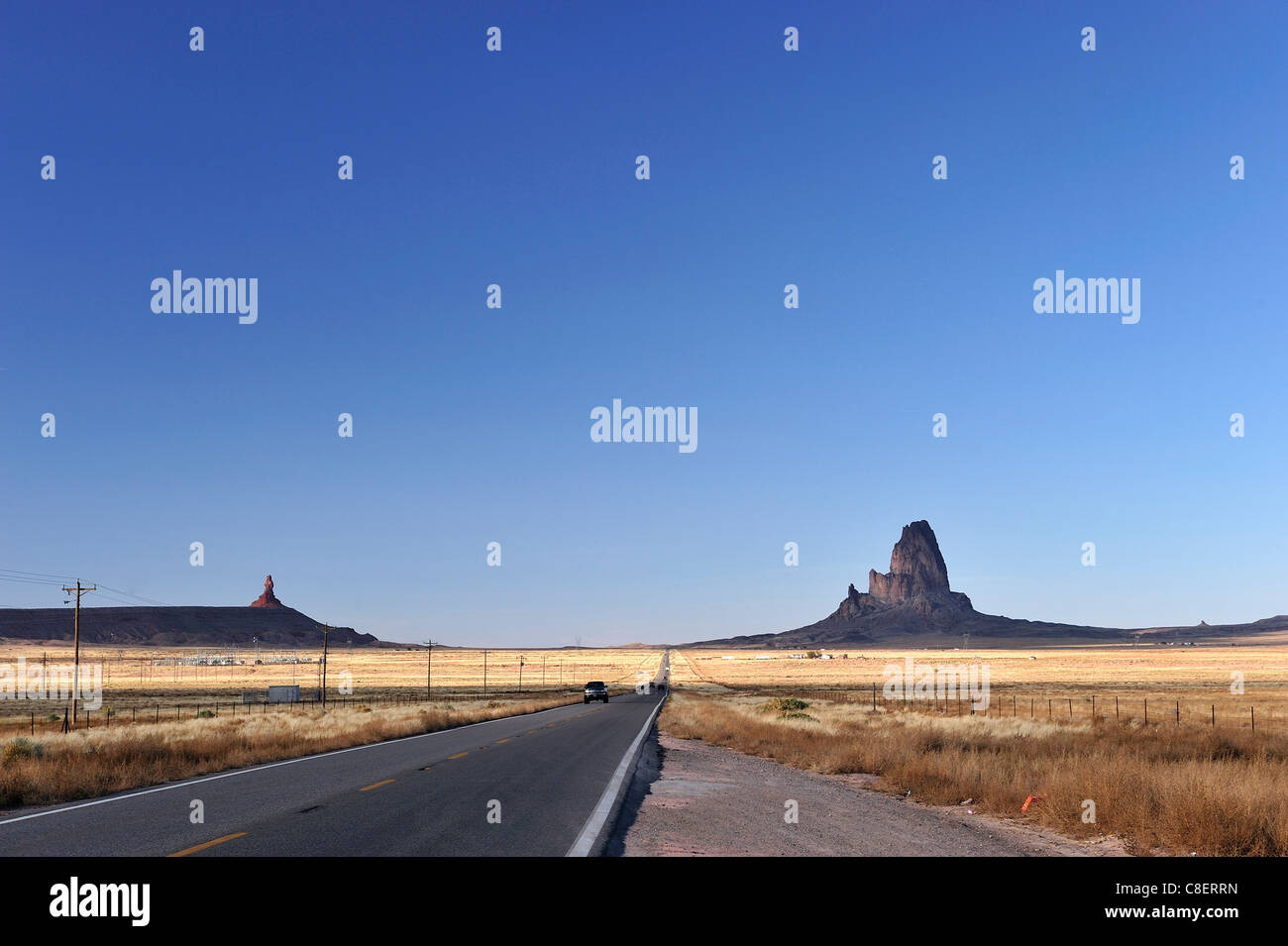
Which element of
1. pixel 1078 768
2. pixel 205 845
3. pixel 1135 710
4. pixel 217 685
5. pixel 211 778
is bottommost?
pixel 217 685

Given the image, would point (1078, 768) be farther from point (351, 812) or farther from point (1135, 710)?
point (1135, 710)

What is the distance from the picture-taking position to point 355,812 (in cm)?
1353

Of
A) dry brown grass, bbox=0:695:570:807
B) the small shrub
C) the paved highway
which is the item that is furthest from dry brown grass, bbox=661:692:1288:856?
dry brown grass, bbox=0:695:570:807

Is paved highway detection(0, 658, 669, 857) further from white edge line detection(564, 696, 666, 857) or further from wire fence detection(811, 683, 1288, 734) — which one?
wire fence detection(811, 683, 1288, 734)

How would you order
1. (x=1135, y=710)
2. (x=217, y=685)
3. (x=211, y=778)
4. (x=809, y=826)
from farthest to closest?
(x=217, y=685), (x=1135, y=710), (x=211, y=778), (x=809, y=826)

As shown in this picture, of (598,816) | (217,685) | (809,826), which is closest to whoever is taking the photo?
(598,816)

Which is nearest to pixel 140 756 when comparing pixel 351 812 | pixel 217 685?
pixel 351 812

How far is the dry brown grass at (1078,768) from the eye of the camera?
41.4 ft

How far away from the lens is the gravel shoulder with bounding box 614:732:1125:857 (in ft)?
39.2

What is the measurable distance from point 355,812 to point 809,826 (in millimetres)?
6530
